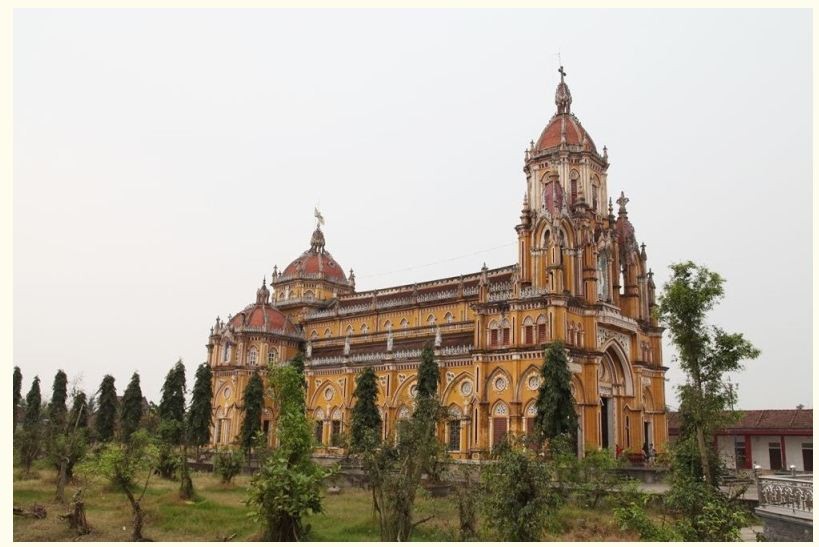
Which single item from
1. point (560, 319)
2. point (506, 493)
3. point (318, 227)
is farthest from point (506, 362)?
point (318, 227)

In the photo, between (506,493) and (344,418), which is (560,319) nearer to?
(344,418)

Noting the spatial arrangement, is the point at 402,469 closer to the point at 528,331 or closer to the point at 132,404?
the point at 528,331

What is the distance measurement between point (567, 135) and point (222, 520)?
37513mm

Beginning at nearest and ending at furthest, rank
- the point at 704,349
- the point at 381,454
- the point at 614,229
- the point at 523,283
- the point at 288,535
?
the point at 288,535, the point at 381,454, the point at 704,349, the point at 523,283, the point at 614,229

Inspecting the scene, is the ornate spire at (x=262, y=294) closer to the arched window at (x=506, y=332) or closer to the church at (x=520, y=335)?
the church at (x=520, y=335)

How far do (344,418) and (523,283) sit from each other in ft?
61.3

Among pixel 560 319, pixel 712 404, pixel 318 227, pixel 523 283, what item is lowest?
pixel 712 404

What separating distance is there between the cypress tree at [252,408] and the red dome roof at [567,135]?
93.7 ft

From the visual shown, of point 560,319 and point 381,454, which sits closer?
point 381,454

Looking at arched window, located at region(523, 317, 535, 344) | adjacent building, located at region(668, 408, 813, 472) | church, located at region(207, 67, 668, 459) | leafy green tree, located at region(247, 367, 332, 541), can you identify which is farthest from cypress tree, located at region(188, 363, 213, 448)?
adjacent building, located at region(668, 408, 813, 472)

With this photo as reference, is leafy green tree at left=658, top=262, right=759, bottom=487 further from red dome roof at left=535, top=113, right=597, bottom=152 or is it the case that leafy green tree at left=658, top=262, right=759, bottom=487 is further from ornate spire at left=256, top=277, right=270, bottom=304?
ornate spire at left=256, top=277, right=270, bottom=304

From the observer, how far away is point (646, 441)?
51.7m

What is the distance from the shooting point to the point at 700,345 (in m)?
29.2

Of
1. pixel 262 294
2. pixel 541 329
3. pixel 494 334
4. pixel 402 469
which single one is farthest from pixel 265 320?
pixel 402 469
